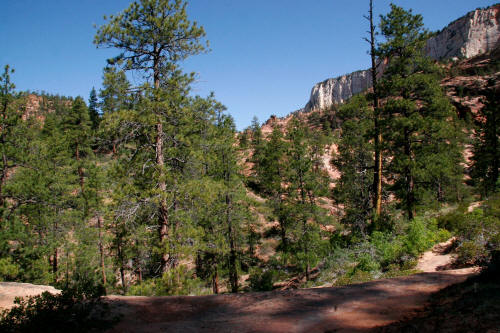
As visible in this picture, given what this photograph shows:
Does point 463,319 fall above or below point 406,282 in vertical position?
above

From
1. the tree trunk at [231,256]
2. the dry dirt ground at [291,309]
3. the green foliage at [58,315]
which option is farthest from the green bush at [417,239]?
the green foliage at [58,315]

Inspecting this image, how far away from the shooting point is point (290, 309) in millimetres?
5699

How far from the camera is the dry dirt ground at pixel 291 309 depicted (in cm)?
483

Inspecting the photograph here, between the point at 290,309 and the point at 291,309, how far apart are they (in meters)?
A: 0.02

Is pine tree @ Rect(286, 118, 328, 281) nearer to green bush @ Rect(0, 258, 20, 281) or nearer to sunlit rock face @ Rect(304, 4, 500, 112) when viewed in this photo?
green bush @ Rect(0, 258, 20, 281)

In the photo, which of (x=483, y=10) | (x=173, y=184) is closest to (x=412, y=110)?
(x=173, y=184)

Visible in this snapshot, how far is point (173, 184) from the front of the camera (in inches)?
362

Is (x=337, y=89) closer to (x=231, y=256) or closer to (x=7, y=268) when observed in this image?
(x=231, y=256)

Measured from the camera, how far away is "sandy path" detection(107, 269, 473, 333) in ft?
15.9

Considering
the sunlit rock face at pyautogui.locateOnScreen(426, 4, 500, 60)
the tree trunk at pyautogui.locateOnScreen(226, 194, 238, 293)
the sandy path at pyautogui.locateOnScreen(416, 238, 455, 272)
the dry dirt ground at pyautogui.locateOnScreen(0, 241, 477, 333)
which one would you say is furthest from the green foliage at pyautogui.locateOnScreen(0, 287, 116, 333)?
the sunlit rock face at pyautogui.locateOnScreen(426, 4, 500, 60)

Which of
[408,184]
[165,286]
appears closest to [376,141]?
[408,184]

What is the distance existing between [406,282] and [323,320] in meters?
2.97

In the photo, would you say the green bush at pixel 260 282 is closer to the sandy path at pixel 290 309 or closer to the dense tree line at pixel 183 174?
the dense tree line at pixel 183 174

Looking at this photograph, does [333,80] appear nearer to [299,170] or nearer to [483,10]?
[483,10]
